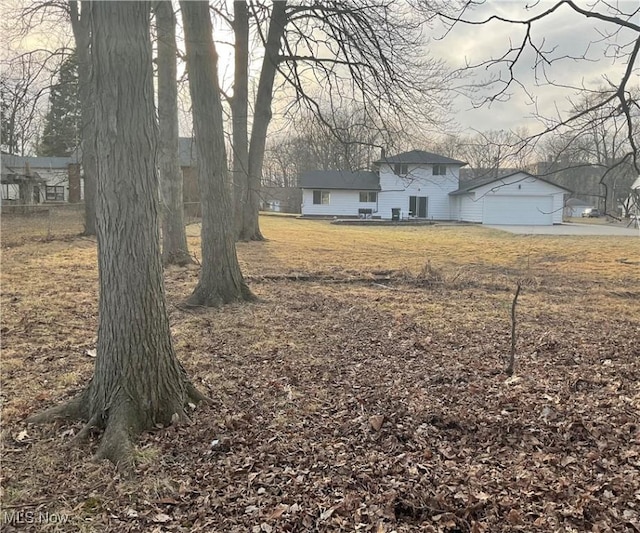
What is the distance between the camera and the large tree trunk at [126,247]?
3.22 metres

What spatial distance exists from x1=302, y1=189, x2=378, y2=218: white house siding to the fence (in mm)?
15948

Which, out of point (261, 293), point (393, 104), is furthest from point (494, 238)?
point (261, 293)

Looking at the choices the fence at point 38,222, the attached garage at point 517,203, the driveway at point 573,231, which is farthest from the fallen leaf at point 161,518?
the attached garage at point 517,203

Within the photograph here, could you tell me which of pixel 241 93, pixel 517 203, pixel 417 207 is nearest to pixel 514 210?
pixel 517 203

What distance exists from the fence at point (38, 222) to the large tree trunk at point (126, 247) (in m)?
13.5

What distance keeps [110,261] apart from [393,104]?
799 cm

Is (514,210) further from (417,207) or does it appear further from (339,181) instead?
(339,181)

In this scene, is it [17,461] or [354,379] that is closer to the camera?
[17,461]

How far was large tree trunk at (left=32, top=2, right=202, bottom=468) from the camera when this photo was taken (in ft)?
10.6

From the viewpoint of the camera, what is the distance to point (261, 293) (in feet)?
28.8

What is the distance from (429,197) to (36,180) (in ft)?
92.0

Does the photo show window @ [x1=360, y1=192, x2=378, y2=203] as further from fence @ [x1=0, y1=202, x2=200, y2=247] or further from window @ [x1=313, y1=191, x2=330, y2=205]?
fence @ [x1=0, y1=202, x2=200, y2=247]

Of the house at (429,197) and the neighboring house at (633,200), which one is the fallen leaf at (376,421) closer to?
the neighboring house at (633,200)

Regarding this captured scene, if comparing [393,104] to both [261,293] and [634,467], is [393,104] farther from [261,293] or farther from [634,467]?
[634,467]
